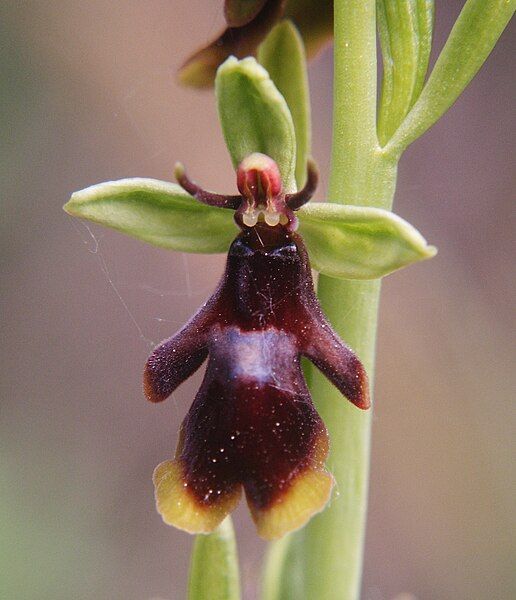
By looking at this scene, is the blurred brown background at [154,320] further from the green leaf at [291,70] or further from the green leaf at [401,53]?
the green leaf at [401,53]

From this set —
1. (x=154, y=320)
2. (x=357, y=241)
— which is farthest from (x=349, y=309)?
(x=154, y=320)

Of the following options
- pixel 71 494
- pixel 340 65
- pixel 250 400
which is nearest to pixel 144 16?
pixel 71 494

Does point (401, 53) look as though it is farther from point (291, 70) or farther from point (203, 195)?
point (203, 195)

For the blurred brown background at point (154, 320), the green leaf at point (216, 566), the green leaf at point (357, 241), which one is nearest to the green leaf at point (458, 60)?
the green leaf at point (357, 241)

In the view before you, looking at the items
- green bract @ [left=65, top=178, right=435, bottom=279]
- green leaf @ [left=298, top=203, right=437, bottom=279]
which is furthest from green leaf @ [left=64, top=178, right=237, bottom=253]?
green leaf @ [left=298, top=203, right=437, bottom=279]

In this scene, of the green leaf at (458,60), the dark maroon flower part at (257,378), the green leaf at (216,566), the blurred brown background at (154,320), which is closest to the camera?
the dark maroon flower part at (257,378)

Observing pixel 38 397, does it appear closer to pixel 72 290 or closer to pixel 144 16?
pixel 72 290

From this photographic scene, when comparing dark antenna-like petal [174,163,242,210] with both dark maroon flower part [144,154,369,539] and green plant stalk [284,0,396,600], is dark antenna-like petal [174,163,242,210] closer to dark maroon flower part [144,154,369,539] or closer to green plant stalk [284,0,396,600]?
dark maroon flower part [144,154,369,539]
